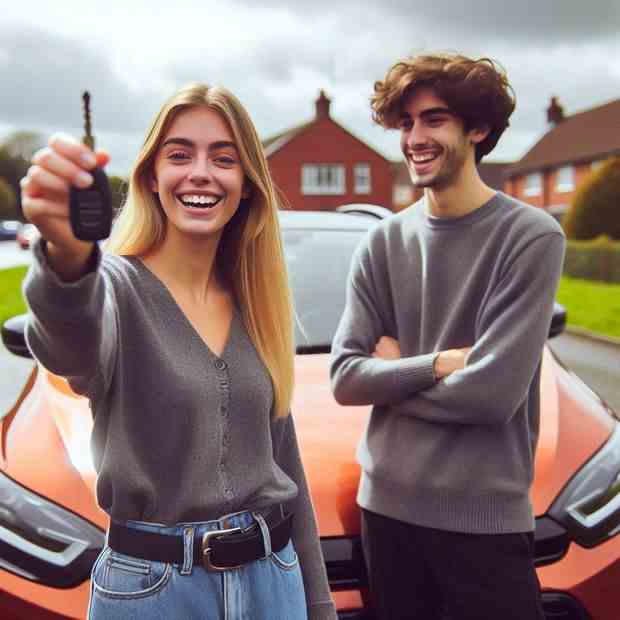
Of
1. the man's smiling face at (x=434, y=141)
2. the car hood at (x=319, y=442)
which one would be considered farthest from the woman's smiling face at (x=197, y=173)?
the car hood at (x=319, y=442)

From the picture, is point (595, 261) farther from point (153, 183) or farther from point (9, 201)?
point (153, 183)

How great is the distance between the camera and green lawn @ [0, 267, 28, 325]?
46.5ft

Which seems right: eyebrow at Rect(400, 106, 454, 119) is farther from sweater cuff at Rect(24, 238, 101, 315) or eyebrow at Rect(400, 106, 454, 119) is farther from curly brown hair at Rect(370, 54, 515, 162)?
sweater cuff at Rect(24, 238, 101, 315)

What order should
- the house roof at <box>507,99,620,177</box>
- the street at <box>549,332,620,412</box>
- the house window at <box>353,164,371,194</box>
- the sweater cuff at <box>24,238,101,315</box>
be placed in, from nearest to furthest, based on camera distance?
1. the sweater cuff at <box>24,238,101,315</box>
2. the street at <box>549,332,620,412</box>
3. the house roof at <box>507,99,620,177</box>
4. the house window at <box>353,164,371,194</box>

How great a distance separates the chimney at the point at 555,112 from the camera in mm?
57375

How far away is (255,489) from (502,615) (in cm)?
81

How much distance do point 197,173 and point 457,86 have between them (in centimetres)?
86

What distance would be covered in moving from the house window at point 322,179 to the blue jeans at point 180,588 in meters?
51.0

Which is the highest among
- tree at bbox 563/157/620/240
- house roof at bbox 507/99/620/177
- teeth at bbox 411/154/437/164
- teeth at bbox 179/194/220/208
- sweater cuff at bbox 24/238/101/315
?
house roof at bbox 507/99/620/177

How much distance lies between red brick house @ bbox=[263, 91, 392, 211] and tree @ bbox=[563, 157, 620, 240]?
22608 millimetres

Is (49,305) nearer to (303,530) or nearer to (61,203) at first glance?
(61,203)

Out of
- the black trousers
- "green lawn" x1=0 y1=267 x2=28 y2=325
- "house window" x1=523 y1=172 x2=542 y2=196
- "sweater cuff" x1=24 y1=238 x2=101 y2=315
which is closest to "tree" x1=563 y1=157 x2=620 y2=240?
"green lawn" x1=0 y1=267 x2=28 y2=325

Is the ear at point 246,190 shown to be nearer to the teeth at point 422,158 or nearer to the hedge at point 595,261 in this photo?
the teeth at point 422,158

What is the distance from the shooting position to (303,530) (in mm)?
1893
